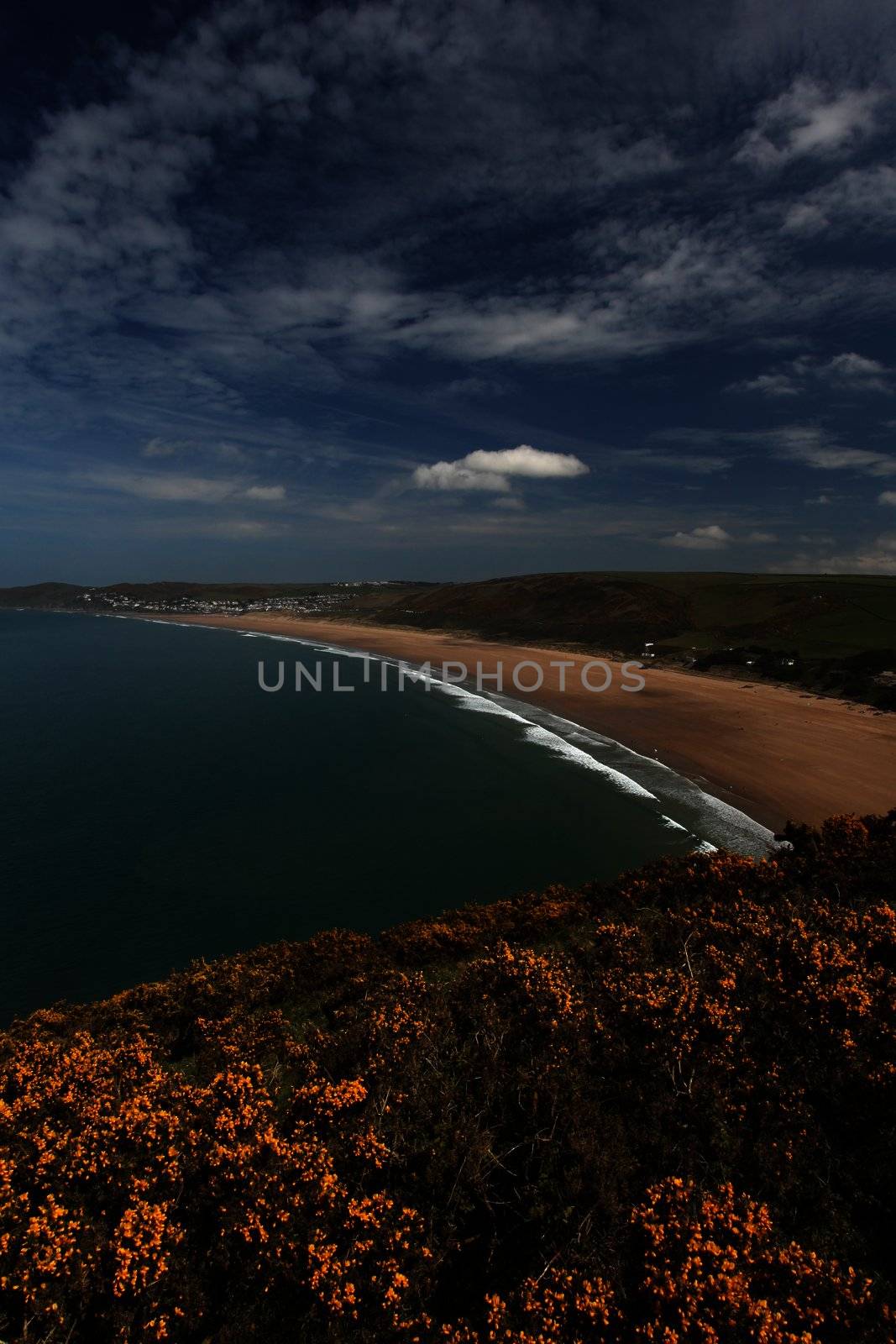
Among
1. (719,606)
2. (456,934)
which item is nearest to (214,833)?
(456,934)

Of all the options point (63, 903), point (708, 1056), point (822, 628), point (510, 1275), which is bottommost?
point (63, 903)

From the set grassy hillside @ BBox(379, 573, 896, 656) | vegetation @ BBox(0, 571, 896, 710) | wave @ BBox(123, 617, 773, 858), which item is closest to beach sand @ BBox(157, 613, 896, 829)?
wave @ BBox(123, 617, 773, 858)

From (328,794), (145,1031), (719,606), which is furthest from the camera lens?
(719,606)

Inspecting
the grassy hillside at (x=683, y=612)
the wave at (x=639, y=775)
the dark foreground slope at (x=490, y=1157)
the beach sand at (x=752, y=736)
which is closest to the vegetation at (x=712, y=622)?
the grassy hillside at (x=683, y=612)

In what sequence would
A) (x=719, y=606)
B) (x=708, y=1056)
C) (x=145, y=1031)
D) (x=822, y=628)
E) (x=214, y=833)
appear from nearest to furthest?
(x=708, y=1056) < (x=145, y=1031) < (x=214, y=833) < (x=822, y=628) < (x=719, y=606)

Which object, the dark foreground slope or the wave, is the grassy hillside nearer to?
the wave

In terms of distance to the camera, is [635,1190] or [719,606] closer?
[635,1190]

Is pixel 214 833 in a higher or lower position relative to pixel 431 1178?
lower

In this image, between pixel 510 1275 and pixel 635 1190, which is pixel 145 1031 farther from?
pixel 635 1190
